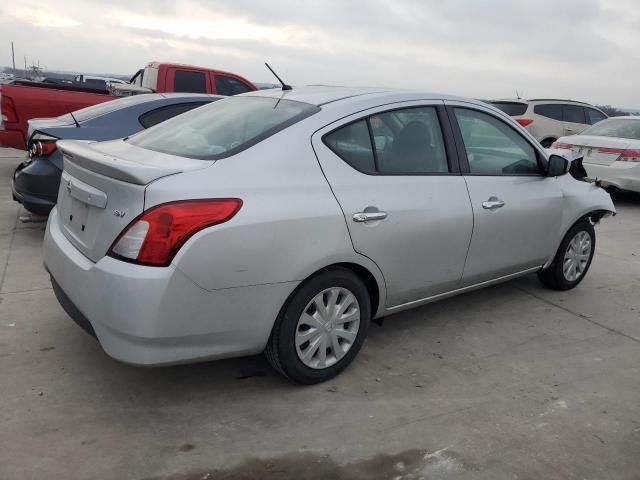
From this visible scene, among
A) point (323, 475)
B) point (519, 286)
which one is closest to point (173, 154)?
point (323, 475)

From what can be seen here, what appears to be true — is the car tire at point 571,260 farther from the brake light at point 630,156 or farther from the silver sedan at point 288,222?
the brake light at point 630,156

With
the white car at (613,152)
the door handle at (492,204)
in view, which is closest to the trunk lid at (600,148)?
the white car at (613,152)

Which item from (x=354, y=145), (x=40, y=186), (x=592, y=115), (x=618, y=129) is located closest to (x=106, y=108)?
(x=40, y=186)

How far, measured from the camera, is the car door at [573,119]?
1322cm

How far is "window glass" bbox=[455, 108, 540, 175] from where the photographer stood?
3779mm

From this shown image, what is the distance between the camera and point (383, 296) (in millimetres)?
3336

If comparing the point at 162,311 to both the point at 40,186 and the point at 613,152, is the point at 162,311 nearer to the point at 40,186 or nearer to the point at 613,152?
the point at 40,186

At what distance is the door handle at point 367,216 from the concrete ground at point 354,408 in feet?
3.01

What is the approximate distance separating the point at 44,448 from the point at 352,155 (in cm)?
207

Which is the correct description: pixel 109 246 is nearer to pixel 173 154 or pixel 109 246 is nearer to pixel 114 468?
pixel 173 154

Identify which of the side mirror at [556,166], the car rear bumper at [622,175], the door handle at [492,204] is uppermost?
the side mirror at [556,166]

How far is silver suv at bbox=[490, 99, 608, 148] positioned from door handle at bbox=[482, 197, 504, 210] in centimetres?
951

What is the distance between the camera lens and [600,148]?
8.77 metres

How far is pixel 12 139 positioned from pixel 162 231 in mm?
6524
